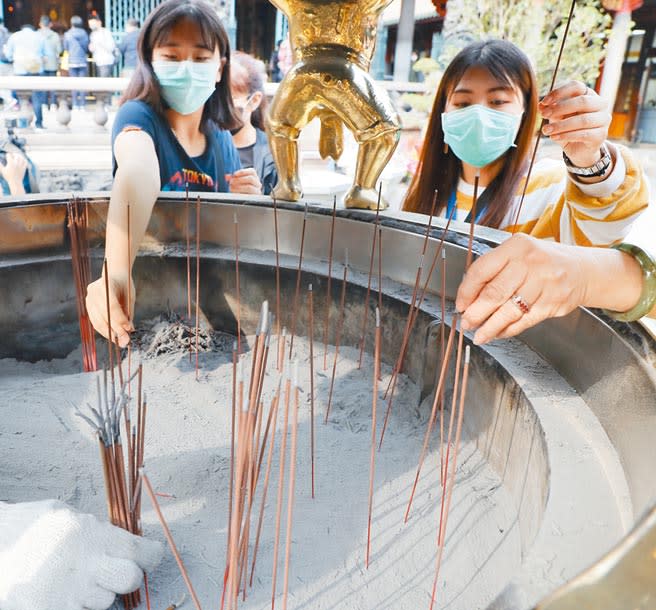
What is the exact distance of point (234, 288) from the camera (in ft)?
4.17

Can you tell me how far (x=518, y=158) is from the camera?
1.42 meters

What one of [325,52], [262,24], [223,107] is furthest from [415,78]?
[325,52]

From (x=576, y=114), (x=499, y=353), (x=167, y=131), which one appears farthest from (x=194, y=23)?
(x=499, y=353)

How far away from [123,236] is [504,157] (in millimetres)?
937

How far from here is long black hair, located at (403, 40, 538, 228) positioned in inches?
52.2

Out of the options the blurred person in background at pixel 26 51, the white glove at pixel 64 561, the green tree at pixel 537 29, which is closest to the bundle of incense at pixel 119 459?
the white glove at pixel 64 561

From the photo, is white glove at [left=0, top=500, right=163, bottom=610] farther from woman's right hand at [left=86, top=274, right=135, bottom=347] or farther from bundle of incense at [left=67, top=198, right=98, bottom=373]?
bundle of incense at [left=67, top=198, right=98, bottom=373]

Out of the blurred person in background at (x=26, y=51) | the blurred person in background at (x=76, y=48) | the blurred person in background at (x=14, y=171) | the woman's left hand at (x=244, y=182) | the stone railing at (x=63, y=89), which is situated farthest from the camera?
the blurred person in background at (x=76, y=48)

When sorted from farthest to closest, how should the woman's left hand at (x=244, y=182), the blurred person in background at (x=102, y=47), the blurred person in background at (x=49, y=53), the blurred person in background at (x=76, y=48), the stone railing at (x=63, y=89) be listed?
the blurred person in background at (x=102, y=47) < the blurred person in background at (x=76, y=48) < the blurred person in background at (x=49, y=53) < the stone railing at (x=63, y=89) < the woman's left hand at (x=244, y=182)

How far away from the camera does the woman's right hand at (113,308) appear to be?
3.15 feet

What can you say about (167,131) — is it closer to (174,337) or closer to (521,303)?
(174,337)

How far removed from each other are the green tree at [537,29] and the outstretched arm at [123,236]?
6041mm

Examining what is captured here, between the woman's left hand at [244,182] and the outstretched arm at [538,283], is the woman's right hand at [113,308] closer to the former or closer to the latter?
the outstretched arm at [538,283]

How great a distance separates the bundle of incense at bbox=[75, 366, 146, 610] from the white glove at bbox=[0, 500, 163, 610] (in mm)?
25
